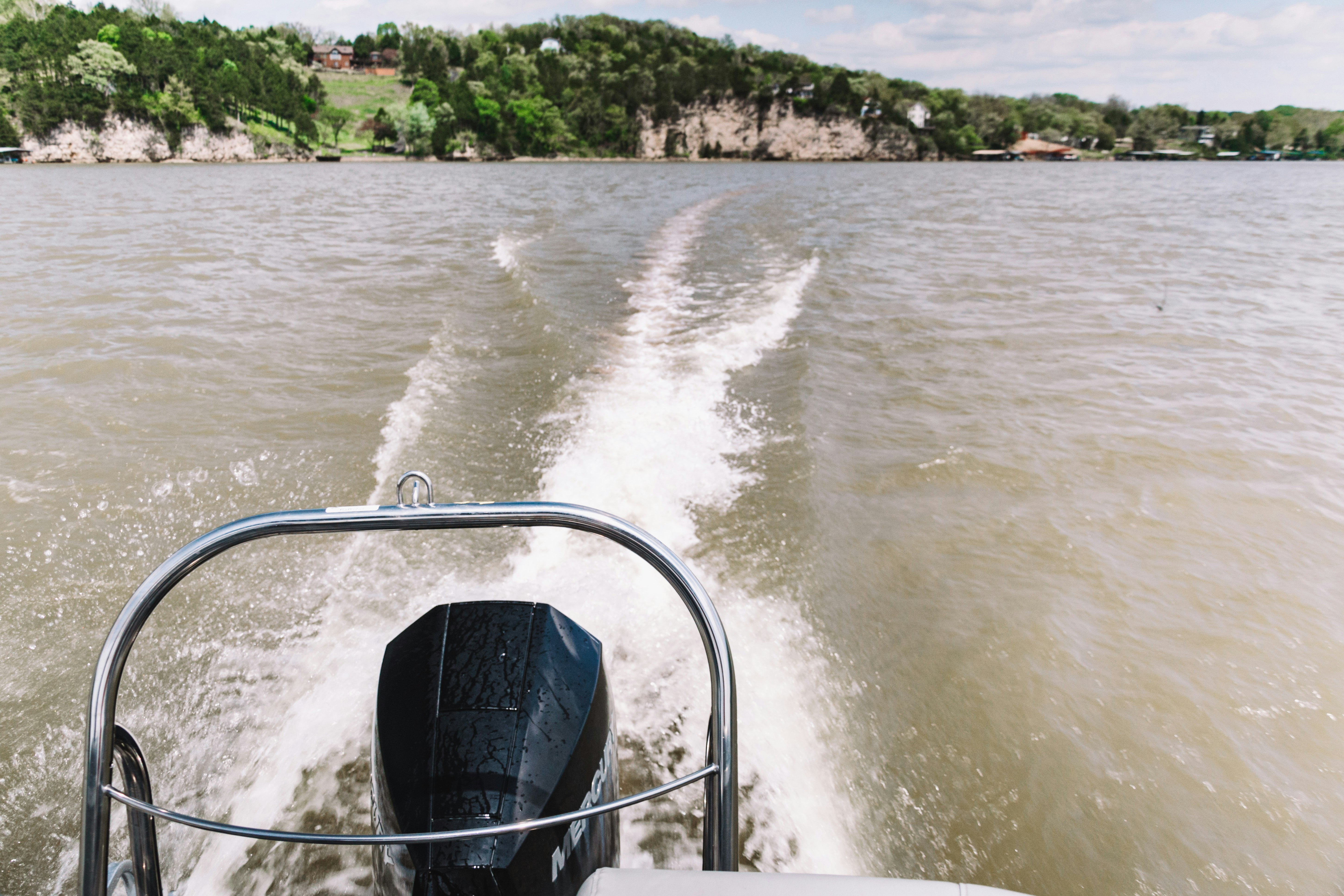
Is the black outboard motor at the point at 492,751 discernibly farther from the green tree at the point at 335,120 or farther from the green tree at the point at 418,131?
the green tree at the point at 335,120

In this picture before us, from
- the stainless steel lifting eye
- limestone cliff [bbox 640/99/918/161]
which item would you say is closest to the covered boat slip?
the stainless steel lifting eye

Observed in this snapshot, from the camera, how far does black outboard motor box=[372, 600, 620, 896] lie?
122 centimetres

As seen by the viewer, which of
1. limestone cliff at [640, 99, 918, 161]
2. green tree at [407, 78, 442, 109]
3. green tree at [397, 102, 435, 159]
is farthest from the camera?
limestone cliff at [640, 99, 918, 161]

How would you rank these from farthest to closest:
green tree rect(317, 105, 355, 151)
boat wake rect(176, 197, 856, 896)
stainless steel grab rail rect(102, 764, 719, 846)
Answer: green tree rect(317, 105, 355, 151) < boat wake rect(176, 197, 856, 896) < stainless steel grab rail rect(102, 764, 719, 846)

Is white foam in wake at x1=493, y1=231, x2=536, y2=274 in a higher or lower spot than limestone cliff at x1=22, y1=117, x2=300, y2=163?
lower

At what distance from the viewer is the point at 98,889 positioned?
1076 millimetres

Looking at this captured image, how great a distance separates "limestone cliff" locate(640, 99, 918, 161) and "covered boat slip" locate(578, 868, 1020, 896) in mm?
85746

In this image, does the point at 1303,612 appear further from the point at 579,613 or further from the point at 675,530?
the point at 579,613

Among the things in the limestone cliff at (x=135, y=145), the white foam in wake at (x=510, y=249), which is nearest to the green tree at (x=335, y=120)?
the limestone cliff at (x=135, y=145)

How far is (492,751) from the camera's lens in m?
1.31

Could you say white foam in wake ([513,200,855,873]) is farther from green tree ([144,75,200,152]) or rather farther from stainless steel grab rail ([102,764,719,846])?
green tree ([144,75,200,152])

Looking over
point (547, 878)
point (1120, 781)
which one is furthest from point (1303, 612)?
point (547, 878)

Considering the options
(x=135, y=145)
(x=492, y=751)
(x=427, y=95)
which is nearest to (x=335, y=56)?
(x=427, y=95)

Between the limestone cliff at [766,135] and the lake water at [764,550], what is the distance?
7919cm
